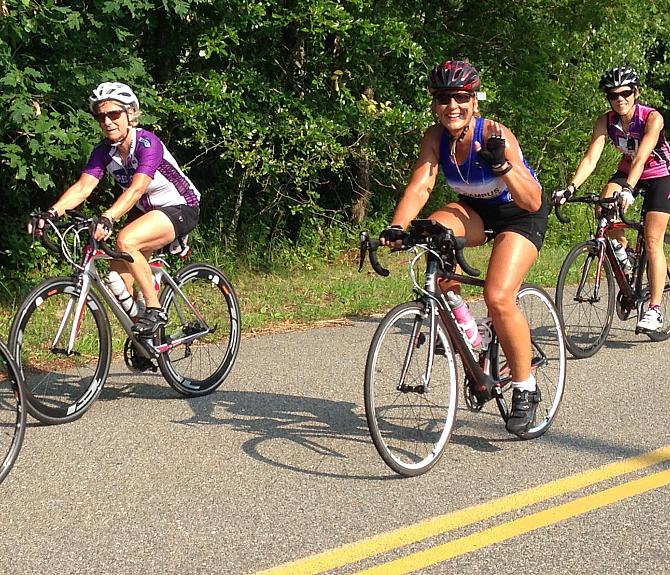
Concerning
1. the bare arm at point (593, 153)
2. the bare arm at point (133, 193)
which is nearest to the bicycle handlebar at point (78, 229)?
the bare arm at point (133, 193)

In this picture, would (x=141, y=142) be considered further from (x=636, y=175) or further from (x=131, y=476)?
(x=636, y=175)

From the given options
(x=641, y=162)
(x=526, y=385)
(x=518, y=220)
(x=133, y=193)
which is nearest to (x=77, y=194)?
(x=133, y=193)

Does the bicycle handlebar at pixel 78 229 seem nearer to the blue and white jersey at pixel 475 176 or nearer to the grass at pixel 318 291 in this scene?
the grass at pixel 318 291

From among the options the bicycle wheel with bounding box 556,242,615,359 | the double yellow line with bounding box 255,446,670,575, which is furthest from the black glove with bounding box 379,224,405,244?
the bicycle wheel with bounding box 556,242,615,359

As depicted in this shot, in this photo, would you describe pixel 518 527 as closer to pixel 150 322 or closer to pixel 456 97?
pixel 456 97

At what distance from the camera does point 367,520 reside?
464cm

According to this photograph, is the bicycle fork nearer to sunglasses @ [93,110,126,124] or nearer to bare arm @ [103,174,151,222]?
bare arm @ [103,174,151,222]

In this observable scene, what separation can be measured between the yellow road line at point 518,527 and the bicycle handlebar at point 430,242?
4.00 feet

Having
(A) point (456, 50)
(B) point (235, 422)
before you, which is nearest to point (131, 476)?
(B) point (235, 422)

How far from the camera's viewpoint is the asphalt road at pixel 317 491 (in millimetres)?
4262

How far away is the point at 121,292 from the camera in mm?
6465

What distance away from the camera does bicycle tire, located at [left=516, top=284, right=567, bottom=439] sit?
593 cm

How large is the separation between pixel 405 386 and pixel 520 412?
0.79 metres

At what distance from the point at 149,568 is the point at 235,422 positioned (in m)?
2.08
